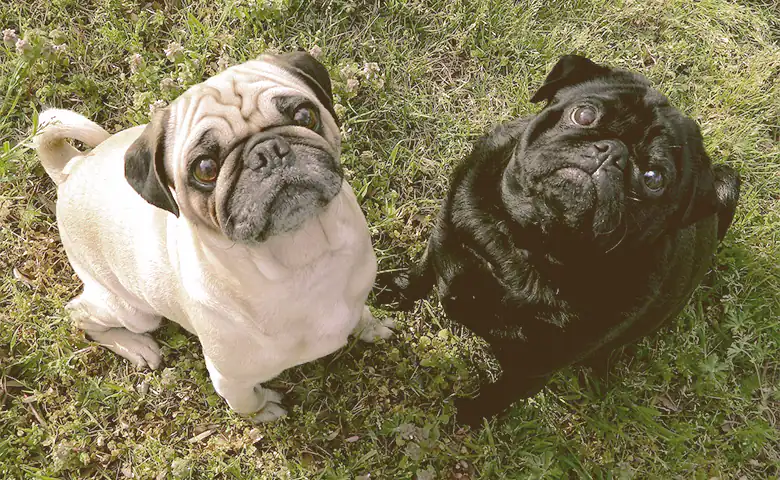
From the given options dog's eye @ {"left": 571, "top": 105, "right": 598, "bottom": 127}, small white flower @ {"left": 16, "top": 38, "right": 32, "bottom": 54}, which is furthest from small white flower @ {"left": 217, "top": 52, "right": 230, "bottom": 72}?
dog's eye @ {"left": 571, "top": 105, "right": 598, "bottom": 127}

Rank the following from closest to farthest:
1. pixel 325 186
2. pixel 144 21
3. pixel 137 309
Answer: pixel 325 186 < pixel 137 309 < pixel 144 21

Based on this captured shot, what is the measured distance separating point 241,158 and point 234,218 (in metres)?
0.26

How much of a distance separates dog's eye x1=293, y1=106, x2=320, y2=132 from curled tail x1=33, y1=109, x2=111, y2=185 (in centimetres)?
153

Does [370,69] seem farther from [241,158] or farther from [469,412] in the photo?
[469,412]

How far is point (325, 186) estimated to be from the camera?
245 cm

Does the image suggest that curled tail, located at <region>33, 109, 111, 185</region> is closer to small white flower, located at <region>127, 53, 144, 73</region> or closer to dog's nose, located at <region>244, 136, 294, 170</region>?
small white flower, located at <region>127, 53, 144, 73</region>

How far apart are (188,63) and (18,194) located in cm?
156

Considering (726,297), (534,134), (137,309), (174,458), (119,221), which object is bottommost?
(174,458)

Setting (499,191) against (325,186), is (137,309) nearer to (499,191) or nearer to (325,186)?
(325,186)

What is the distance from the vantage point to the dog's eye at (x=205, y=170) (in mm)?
2510

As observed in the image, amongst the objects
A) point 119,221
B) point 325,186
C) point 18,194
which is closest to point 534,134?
point 325,186

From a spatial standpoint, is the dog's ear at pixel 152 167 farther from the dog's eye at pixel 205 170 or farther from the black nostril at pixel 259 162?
the black nostril at pixel 259 162

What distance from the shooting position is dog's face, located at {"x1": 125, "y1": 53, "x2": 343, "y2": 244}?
2.40 metres

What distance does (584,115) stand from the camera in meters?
2.88
